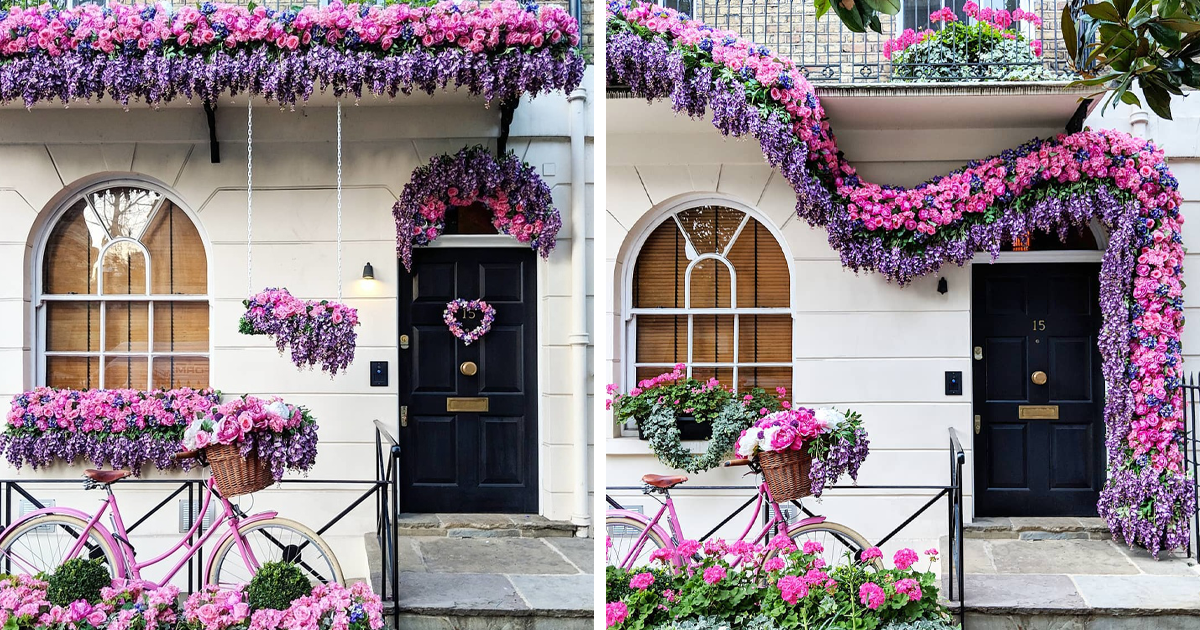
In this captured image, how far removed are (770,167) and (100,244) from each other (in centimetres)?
338

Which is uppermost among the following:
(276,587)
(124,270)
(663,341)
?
(124,270)

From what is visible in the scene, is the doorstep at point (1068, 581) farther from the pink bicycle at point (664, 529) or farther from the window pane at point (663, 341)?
the window pane at point (663, 341)

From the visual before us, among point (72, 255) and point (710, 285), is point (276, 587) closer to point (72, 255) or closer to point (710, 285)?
point (72, 255)

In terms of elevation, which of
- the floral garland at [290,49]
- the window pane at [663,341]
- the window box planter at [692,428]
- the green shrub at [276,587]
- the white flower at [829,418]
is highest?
the floral garland at [290,49]

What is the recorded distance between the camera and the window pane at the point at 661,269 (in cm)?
472

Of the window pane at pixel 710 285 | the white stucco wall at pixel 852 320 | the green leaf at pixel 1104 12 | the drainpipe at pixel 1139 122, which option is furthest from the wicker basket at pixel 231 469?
the drainpipe at pixel 1139 122

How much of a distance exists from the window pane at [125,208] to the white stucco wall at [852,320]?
232 centimetres

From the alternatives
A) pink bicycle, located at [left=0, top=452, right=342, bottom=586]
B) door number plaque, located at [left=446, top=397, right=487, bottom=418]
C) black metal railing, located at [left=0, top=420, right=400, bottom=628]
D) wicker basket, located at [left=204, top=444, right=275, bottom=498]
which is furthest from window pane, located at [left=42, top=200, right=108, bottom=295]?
door number plaque, located at [left=446, top=397, right=487, bottom=418]

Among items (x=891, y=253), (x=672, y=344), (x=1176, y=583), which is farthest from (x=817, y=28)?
(x=1176, y=583)

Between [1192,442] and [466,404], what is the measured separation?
359 cm

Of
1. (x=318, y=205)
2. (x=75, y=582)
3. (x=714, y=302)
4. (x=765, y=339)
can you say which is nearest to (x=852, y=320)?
(x=765, y=339)

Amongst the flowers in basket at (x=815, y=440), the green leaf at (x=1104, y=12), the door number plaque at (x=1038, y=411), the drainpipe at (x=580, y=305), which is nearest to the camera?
the green leaf at (x=1104, y=12)

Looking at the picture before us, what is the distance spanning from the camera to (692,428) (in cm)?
450

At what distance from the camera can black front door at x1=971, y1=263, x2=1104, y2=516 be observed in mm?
4805
